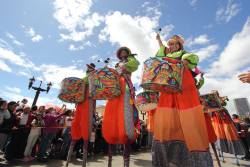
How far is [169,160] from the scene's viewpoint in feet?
7.86

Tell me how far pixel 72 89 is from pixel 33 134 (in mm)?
3260

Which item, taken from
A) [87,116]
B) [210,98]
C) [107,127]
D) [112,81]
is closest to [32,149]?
[87,116]

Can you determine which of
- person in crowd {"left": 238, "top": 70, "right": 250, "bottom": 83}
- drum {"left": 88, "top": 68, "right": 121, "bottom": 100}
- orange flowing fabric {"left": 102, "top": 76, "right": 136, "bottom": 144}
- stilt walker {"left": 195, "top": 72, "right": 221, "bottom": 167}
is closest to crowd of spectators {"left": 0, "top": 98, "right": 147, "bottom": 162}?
orange flowing fabric {"left": 102, "top": 76, "right": 136, "bottom": 144}

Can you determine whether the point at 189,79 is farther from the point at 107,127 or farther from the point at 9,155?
the point at 9,155

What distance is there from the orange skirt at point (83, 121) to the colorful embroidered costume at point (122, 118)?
0.61 m

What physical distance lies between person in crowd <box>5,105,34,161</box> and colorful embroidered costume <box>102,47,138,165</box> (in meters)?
3.78

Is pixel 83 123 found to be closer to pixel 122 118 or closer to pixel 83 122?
pixel 83 122

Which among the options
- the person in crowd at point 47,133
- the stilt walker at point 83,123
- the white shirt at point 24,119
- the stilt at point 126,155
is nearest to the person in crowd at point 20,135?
the white shirt at point 24,119

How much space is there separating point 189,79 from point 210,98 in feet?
5.60

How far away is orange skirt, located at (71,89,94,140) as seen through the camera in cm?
334

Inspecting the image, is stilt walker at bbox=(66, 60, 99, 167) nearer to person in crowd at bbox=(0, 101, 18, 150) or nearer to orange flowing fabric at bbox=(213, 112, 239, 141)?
person in crowd at bbox=(0, 101, 18, 150)

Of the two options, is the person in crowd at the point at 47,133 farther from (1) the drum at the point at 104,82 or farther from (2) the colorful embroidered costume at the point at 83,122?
(1) the drum at the point at 104,82

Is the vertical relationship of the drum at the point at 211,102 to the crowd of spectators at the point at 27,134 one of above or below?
above

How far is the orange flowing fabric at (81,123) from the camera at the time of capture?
333 cm
